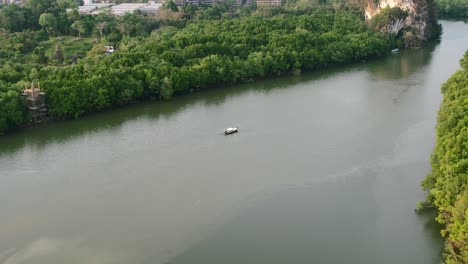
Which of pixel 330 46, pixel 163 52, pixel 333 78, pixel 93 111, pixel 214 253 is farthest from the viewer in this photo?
pixel 330 46

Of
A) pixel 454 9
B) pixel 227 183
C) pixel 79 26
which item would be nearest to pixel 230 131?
pixel 227 183

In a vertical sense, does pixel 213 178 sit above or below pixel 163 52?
below

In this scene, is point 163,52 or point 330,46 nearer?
point 163,52

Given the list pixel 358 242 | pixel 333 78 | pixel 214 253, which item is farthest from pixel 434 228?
pixel 333 78

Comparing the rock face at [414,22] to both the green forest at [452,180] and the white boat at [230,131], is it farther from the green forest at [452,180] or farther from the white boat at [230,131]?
the green forest at [452,180]

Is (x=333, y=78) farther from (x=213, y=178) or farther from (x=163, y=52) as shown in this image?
(x=213, y=178)

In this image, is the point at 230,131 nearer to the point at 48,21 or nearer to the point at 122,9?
the point at 48,21

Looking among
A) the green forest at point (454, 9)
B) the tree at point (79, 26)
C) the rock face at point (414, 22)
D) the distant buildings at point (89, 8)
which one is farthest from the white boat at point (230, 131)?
the green forest at point (454, 9)
